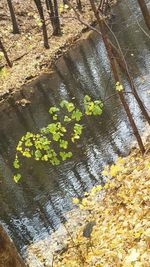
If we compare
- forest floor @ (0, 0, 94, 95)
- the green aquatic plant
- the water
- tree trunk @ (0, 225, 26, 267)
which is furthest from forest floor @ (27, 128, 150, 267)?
forest floor @ (0, 0, 94, 95)

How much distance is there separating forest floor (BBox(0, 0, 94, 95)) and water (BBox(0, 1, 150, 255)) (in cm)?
Answer: 202

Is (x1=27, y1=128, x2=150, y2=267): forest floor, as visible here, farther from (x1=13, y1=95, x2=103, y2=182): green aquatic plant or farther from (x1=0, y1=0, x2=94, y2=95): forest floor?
(x1=0, y1=0, x2=94, y2=95): forest floor

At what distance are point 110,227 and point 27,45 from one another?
25596mm

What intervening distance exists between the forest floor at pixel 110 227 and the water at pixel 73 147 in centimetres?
71

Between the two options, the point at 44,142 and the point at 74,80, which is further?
the point at 74,80

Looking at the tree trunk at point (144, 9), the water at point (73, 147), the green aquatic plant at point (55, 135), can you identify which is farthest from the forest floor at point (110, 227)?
the tree trunk at point (144, 9)

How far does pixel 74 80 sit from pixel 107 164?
11.4m

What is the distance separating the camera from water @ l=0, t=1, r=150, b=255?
12.4 meters

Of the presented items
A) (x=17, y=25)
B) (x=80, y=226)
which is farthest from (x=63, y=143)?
(x=17, y=25)

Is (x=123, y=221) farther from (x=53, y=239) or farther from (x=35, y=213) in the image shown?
(x=35, y=213)

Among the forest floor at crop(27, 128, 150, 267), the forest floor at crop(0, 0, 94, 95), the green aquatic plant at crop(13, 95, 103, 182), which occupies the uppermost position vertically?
the forest floor at crop(0, 0, 94, 95)

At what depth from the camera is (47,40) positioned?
31.0 m

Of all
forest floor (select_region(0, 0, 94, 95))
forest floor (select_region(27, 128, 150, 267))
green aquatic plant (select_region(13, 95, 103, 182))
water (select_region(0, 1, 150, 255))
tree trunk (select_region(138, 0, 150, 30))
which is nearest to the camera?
tree trunk (select_region(138, 0, 150, 30))

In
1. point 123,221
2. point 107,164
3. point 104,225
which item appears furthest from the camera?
point 107,164
